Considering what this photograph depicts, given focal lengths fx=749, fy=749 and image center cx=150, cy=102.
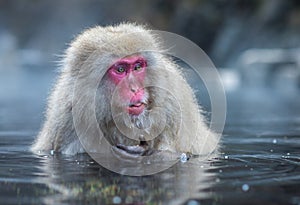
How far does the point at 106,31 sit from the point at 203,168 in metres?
1.54

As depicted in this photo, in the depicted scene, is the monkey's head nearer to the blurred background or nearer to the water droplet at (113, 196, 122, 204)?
the blurred background

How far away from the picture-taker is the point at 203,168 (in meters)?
4.60

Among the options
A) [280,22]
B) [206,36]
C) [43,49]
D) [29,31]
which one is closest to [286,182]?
[280,22]

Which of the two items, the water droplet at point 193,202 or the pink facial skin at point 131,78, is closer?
the water droplet at point 193,202

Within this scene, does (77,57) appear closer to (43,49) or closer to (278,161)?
(278,161)

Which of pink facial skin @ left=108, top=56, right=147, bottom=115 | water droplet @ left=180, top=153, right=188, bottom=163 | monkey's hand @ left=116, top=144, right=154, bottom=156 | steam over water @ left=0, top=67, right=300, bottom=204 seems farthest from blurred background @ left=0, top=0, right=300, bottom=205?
pink facial skin @ left=108, top=56, right=147, bottom=115

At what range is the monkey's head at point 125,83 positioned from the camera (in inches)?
204

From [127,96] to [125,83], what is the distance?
0.11m

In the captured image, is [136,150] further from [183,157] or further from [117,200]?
[117,200]

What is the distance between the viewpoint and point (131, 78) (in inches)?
205

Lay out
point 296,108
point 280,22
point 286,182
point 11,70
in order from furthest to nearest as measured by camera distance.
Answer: point 11,70
point 280,22
point 296,108
point 286,182

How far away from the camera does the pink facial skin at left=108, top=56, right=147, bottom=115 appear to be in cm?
509

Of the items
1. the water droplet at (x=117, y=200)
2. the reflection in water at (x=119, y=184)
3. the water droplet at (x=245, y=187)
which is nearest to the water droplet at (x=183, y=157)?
the reflection in water at (x=119, y=184)

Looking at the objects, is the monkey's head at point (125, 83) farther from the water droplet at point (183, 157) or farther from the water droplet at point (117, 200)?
the water droplet at point (117, 200)
